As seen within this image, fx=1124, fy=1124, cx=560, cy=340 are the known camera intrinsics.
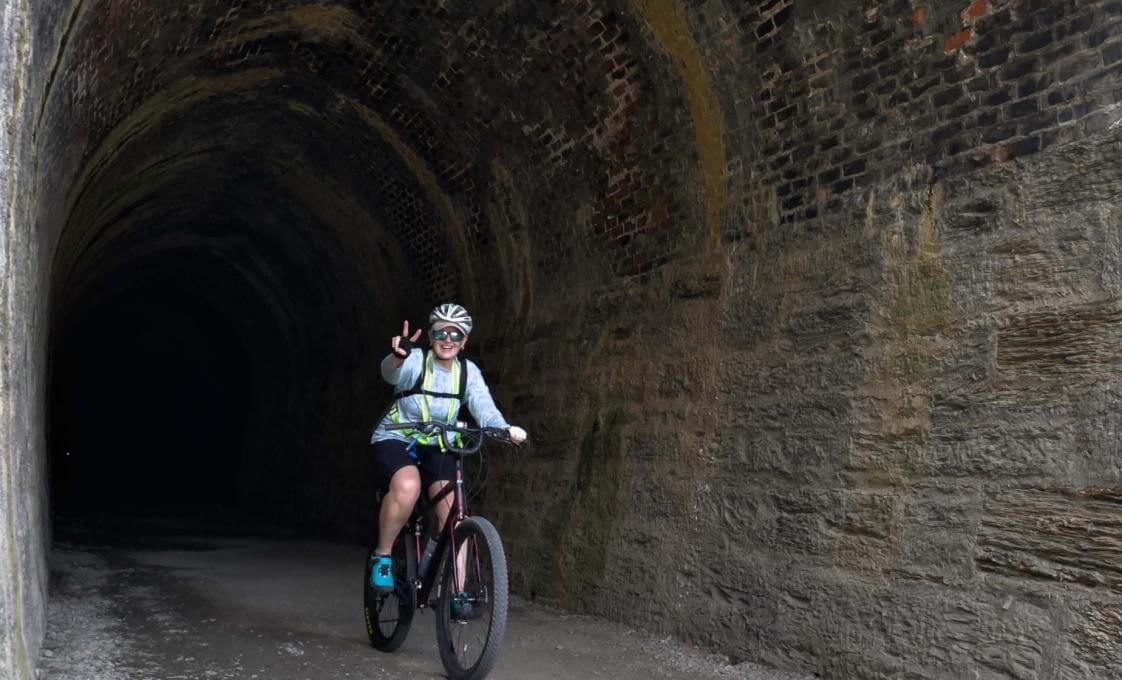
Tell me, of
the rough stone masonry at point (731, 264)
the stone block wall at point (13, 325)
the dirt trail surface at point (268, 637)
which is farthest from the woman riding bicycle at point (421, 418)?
the stone block wall at point (13, 325)

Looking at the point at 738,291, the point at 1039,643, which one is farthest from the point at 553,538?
the point at 1039,643

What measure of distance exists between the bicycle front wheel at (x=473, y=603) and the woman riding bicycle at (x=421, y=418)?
0.40m

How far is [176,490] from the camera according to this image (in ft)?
90.5

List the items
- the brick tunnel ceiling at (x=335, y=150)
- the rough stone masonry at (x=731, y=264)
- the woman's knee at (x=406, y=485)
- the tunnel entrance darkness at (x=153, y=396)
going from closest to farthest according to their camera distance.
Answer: the rough stone masonry at (x=731, y=264)
the woman's knee at (x=406, y=485)
the brick tunnel ceiling at (x=335, y=150)
the tunnel entrance darkness at (x=153, y=396)

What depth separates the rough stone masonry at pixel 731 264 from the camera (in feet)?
15.6

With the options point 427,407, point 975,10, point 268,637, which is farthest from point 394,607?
point 975,10

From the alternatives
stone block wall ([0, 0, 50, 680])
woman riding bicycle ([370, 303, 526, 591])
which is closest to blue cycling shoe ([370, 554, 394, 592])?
woman riding bicycle ([370, 303, 526, 591])

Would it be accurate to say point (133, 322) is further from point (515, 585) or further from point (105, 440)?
point (515, 585)

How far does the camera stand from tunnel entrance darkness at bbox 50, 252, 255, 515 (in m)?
21.8

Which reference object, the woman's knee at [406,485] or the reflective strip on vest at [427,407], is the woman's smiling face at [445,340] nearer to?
the reflective strip on vest at [427,407]

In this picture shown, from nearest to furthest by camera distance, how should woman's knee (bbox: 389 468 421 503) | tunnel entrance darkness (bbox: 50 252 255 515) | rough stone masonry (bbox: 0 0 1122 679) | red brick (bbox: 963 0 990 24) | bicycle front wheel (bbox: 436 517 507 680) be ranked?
1. rough stone masonry (bbox: 0 0 1122 679)
2. bicycle front wheel (bbox: 436 517 507 680)
3. red brick (bbox: 963 0 990 24)
4. woman's knee (bbox: 389 468 421 503)
5. tunnel entrance darkness (bbox: 50 252 255 515)

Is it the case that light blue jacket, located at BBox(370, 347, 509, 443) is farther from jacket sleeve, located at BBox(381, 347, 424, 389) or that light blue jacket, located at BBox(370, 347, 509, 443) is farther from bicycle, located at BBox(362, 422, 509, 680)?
bicycle, located at BBox(362, 422, 509, 680)

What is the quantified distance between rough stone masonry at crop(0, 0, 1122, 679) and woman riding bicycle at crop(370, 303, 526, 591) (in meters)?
1.68

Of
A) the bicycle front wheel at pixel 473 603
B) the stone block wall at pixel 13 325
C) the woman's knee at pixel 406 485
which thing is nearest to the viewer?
the stone block wall at pixel 13 325
